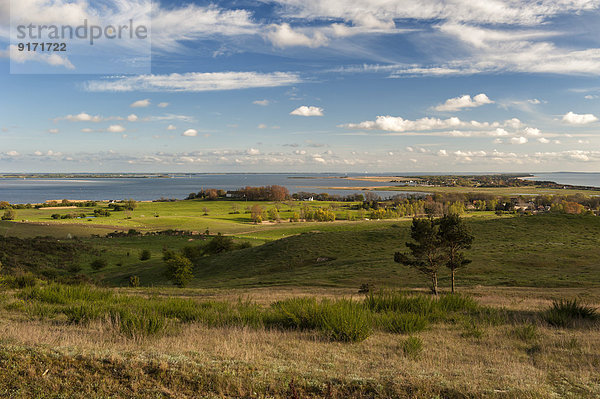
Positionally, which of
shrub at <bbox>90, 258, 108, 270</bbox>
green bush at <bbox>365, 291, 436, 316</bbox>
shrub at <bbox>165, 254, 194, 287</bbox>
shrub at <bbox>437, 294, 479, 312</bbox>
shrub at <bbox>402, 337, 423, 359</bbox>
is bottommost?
shrub at <bbox>90, 258, 108, 270</bbox>

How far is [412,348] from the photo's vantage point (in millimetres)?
6816

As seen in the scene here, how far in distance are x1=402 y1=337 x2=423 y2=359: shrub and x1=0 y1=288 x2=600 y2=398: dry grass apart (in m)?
0.10

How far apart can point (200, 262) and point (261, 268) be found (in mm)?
12782

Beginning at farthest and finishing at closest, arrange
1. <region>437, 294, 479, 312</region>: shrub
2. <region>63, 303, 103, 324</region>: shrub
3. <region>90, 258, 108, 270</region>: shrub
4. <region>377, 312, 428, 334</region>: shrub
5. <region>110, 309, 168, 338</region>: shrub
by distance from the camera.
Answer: <region>90, 258, 108, 270</region>: shrub < <region>437, 294, 479, 312</region>: shrub < <region>63, 303, 103, 324</region>: shrub < <region>377, 312, 428, 334</region>: shrub < <region>110, 309, 168, 338</region>: shrub

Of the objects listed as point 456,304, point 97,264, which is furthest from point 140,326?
point 97,264

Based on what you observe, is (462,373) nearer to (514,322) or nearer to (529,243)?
(514,322)

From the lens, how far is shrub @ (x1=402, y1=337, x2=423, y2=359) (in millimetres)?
6605

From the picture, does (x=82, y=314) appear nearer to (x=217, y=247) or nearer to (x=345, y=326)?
(x=345, y=326)

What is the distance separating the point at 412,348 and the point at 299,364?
7.79ft

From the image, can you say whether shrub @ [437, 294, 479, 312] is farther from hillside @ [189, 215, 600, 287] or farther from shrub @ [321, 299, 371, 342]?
hillside @ [189, 215, 600, 287]

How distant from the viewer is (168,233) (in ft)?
289

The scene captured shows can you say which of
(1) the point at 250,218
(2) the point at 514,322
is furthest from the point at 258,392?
(1) the point at 250,218

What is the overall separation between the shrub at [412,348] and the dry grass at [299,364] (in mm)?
102

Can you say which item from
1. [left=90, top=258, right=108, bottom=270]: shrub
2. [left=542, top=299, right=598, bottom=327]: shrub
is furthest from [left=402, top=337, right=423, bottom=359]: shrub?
[left=90, top=258, right=108, bottom=270]: shrub
